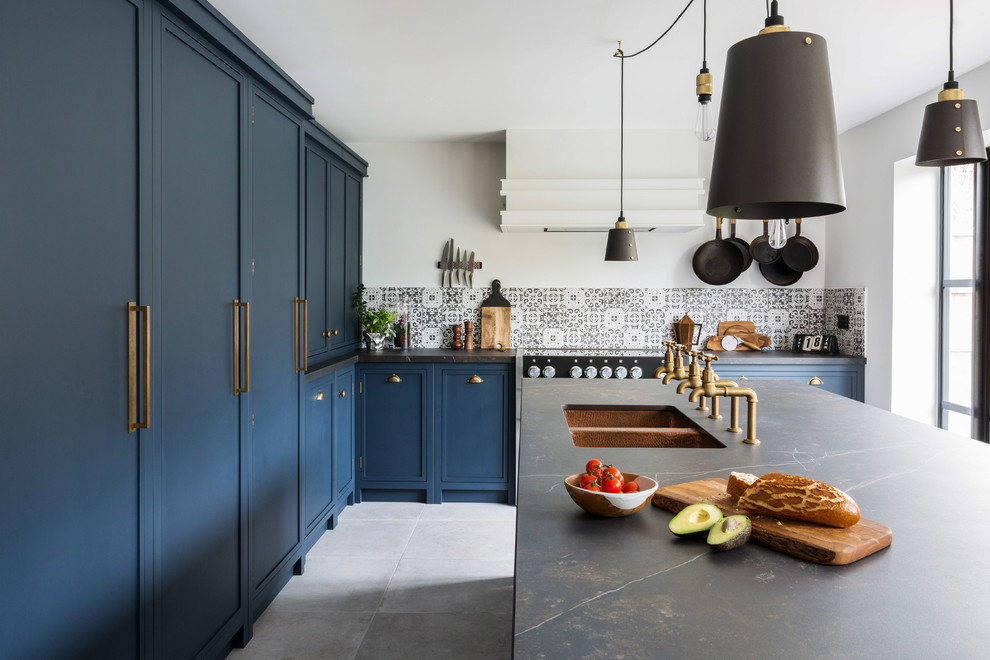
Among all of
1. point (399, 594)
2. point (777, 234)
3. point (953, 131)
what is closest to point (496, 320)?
point (399, 594)

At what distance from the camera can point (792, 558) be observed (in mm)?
1058

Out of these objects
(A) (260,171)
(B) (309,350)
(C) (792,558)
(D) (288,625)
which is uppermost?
(A) (260,171)

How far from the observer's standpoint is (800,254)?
4.57 m

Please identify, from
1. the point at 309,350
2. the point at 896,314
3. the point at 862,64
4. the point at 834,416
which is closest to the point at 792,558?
the point at 834,416

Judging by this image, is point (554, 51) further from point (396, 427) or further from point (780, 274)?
point (780, 274)

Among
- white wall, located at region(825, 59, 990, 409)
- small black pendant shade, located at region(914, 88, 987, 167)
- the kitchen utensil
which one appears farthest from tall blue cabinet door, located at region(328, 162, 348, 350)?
white wall, located at region(825, 59, 990, 409)

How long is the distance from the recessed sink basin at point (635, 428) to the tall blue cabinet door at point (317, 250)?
5.40 feet

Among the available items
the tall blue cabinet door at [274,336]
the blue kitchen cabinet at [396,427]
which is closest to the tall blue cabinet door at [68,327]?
the tall blue cabinet door at [274,336]

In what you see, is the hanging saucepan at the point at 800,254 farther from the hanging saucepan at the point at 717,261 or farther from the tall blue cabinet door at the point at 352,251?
the tall blue cabinet door at the point at 352,251

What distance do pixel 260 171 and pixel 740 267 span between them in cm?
349

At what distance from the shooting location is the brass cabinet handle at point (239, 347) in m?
2.26

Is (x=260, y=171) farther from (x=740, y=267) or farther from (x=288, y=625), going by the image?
(x=740, y=267)

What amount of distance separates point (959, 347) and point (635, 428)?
8.87ft

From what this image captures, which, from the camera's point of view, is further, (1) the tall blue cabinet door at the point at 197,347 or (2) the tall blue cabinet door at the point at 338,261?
(2) the tall blue cabinet door at the point at 338,261
